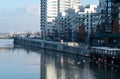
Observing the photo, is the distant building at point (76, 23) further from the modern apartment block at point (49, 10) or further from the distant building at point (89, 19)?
the modern apartment block at point (49, 10)

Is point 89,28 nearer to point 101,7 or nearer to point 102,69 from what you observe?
point 101,7

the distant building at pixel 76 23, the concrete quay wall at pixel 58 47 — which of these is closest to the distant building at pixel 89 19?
the distant building at pixel 76 23

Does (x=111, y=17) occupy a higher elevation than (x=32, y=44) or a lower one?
higher

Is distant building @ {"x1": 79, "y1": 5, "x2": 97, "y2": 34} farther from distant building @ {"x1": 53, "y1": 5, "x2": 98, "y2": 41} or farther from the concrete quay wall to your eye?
the concrete quay wall

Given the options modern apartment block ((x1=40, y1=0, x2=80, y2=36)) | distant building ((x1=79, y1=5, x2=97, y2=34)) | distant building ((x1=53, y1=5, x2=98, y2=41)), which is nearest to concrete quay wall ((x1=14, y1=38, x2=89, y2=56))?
distant building ((x1=53, y1=5, x2=98, y2=41))

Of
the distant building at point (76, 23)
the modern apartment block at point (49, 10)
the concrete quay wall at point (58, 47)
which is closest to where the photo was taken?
the concrete quay wall at point (58, 47)

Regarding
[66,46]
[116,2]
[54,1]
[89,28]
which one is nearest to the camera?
[116,2]

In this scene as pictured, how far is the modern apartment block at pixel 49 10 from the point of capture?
100m

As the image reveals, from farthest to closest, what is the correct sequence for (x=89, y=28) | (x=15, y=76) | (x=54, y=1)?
(x=54, y=1) → (x=89, y=28) → (x=15, y=76)

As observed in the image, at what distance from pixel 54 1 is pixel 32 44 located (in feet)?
78.9

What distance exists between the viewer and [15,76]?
30719 mm

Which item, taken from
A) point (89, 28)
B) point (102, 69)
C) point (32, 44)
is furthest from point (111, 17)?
point (32, 44)

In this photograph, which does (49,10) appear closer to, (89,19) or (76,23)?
(76,23)

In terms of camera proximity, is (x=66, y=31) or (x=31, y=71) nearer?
(x=31, y=71)
